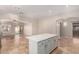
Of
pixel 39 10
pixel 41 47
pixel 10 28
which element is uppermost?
pixel 39 10

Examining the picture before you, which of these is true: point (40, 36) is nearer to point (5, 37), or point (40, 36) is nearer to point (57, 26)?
point (57, 26)

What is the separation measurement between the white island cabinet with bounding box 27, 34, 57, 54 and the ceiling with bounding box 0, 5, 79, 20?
0.28 meters

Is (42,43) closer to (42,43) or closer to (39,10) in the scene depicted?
(42,43)

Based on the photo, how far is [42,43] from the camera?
58.6 inches

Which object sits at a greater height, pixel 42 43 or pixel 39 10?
pixel 39 10

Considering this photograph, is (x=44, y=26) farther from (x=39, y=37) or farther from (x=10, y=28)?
(x=10, y=28)

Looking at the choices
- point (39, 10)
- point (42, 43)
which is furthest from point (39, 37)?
point (39, 10)

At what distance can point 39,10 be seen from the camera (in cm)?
147

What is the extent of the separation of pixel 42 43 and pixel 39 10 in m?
0.43

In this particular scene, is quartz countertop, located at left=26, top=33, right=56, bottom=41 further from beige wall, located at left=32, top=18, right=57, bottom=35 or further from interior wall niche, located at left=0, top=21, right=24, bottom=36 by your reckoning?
interior wall niche, located at left=0, top=21, right=24, bottom=36

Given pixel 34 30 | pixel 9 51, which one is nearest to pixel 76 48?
pixel 34 30

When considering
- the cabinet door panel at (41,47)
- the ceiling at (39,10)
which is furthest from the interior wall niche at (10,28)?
the cabinet door panel at (41,47)

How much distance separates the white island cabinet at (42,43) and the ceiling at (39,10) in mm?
276

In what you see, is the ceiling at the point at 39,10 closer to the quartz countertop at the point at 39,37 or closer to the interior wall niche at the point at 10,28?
the interior wall niche at the point at 10,28
